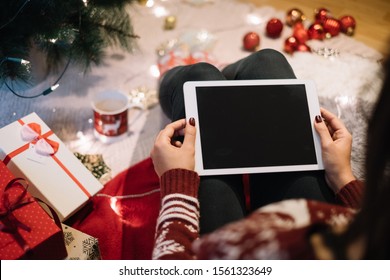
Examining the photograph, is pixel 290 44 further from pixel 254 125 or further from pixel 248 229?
pixel 248 229

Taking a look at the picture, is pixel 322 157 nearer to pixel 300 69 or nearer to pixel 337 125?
pixel 337 125

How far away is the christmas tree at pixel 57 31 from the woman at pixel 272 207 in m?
0.28

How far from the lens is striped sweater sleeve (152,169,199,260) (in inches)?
29.4

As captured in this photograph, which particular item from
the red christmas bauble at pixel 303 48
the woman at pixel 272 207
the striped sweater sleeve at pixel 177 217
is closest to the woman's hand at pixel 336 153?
the woman at pixel 272 207

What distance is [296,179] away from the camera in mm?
902

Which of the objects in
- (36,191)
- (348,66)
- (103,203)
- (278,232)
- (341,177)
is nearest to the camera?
(278,232)

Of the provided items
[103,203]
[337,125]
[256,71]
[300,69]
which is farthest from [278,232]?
[300,69]

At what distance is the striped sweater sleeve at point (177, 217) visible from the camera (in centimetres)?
75

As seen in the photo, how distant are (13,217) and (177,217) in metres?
0.33

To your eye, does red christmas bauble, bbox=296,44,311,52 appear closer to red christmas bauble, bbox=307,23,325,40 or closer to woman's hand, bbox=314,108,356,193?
red christmas bauble, bbox=307,23,325,40

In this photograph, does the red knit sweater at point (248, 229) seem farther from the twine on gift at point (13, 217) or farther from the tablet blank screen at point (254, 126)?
the twine on gift at point (13, 217)

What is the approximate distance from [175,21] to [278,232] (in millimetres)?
1160

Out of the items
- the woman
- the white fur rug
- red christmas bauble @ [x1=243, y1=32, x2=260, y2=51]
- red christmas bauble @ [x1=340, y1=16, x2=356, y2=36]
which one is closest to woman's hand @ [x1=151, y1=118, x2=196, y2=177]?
the woman

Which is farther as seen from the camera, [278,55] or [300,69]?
[300,69]
